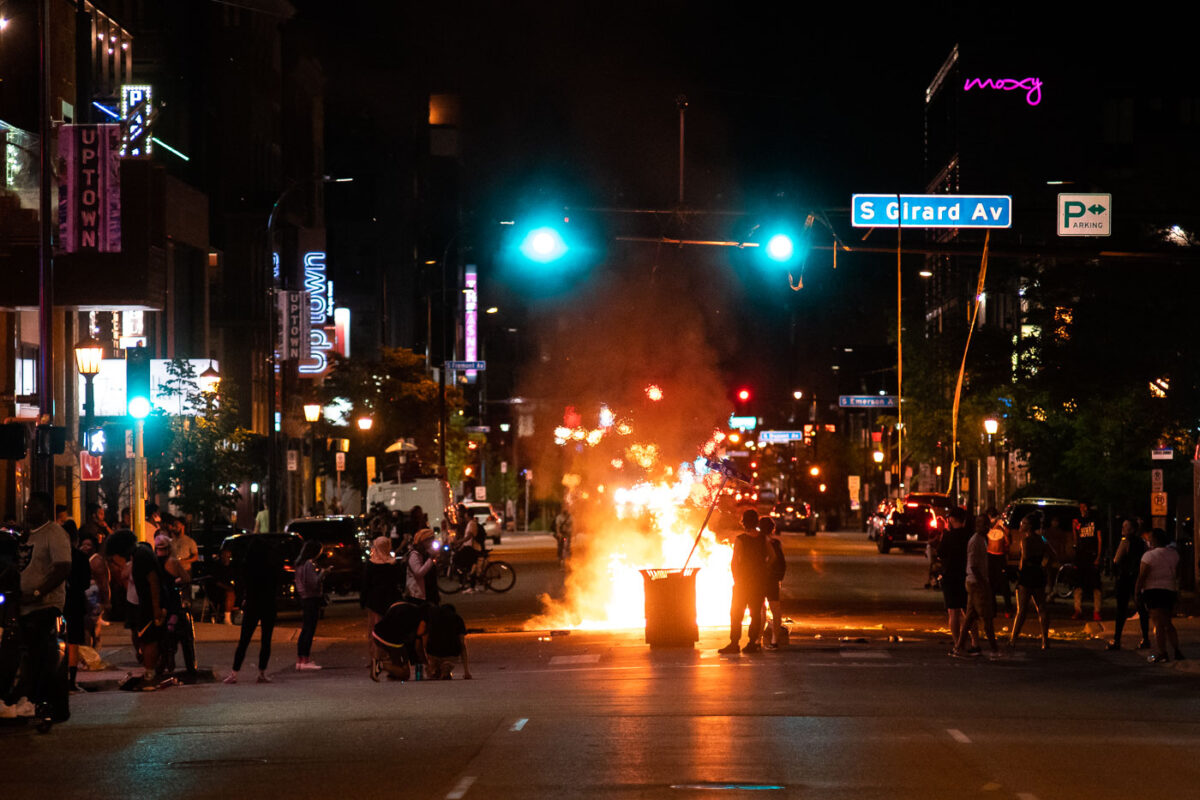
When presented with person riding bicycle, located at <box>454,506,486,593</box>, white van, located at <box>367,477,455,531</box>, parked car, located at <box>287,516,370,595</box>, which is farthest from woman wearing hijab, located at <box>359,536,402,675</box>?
white van, located at <box>367,477,455,531</box>

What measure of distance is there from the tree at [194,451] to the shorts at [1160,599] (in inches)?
917

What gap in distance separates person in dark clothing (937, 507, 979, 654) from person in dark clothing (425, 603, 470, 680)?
263 inches

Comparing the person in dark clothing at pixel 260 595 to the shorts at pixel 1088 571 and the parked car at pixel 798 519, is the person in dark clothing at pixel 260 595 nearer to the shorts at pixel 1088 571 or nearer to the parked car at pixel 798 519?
the shorts at pixel 1088 571

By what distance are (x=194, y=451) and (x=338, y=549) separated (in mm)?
6145

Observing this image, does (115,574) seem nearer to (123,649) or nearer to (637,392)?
(123,649)

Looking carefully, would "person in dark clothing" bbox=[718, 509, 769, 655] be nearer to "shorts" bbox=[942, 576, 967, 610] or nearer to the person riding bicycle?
"shorts" bbox=[942, 576, 967, 610]

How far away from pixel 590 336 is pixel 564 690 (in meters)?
30.6

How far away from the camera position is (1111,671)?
792 inches

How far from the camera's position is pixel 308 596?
850 inches

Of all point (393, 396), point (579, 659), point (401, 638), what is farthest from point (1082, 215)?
point (393, 396)

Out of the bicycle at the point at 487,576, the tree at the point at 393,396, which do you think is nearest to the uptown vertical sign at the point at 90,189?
the bicycle at the point at 487,576

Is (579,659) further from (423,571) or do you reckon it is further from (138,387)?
(138,387)

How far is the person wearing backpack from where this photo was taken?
22.8 m

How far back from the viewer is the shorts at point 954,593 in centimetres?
2230
